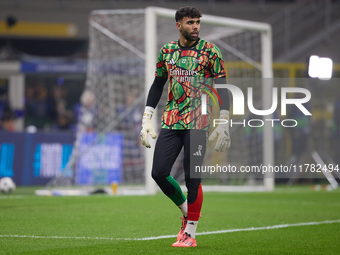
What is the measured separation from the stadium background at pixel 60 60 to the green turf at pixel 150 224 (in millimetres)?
3430

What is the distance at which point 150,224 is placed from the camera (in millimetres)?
9031

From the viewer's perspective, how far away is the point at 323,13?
81.3 feet

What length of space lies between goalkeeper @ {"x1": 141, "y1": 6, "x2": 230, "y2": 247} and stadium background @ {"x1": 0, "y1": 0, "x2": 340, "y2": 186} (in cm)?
1079

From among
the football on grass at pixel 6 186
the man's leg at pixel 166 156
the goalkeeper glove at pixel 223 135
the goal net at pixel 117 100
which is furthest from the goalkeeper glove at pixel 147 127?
the goal net at pixel 117 100

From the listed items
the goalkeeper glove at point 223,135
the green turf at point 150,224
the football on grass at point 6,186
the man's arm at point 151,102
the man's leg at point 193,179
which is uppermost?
the man's arm at point 151,102

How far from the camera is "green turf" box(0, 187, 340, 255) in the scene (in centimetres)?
676

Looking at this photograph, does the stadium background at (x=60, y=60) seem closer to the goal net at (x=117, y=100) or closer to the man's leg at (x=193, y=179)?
the goal net at (x=117, y=100)

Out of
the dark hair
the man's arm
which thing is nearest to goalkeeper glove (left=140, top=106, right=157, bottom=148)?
the man's arm

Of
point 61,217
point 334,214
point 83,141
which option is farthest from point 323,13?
point 61,217

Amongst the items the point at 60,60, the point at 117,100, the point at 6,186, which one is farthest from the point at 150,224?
the point at 60,60

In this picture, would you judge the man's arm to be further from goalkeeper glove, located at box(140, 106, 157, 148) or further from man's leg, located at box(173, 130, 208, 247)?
man's leg, located at box(173, 130, 208, 247)

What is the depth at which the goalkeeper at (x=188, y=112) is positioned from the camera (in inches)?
271

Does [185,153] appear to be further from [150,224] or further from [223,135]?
[150,224]

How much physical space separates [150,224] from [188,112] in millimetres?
2489
